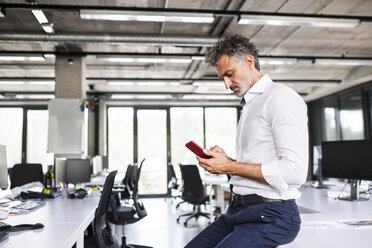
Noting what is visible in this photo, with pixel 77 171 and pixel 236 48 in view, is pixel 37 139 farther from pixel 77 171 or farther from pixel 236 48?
pixel 236 48

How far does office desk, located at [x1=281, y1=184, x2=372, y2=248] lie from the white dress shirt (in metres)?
0.39

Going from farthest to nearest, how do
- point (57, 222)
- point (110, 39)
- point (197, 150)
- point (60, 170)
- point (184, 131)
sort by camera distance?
point (184, 131) → point (110, 39) → point (60, 170) → point (57, 222) → point (197, 150)

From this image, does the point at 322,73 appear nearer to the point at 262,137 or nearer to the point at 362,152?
the point at 362,152

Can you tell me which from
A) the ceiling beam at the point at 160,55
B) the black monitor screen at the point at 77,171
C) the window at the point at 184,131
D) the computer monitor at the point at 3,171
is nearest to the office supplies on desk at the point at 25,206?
the computer monitor at the point at 3,171

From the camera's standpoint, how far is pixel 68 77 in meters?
7.41

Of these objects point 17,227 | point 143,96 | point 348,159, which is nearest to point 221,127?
A: point 143,96

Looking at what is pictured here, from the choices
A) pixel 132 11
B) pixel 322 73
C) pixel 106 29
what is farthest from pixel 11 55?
pixel 322 73

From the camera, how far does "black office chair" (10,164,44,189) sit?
5480 mm

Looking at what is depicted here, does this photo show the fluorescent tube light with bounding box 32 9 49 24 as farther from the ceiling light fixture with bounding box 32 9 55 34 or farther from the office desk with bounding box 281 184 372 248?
the office desk with bounding box 281 184 372 248

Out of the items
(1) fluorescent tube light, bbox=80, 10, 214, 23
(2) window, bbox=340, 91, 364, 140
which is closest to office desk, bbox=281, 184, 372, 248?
(1) fluorescent tube light, bbox=80, 10, 214, 23

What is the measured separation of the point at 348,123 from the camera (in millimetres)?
9805

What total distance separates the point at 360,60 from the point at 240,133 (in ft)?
22.2

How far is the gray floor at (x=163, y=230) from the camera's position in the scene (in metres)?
5.26

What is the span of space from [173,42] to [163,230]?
318 centimetres
